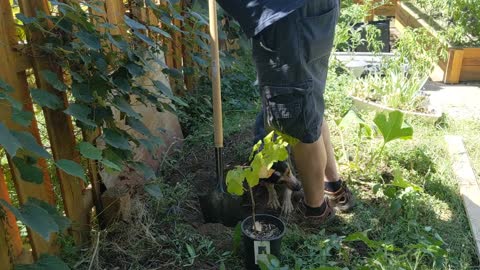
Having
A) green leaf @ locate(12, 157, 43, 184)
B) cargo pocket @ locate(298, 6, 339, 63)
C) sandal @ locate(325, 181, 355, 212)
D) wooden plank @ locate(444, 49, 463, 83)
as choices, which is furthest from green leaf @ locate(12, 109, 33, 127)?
wooden plank @ locate(444, 49, 463, 83)

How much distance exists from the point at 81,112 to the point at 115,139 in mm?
190

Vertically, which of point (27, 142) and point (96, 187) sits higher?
point (27, 142)

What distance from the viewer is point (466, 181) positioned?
2.76 meters

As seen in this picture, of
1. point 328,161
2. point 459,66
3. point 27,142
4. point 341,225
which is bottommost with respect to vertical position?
point 341,225

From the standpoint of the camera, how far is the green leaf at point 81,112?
1.56 m

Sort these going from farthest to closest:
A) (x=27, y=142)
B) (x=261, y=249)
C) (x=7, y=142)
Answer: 1. (x=261, y=249)
2. (x=27, y=142)
3. (x=7, y=142)

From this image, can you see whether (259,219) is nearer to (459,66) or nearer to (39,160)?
(39,160)

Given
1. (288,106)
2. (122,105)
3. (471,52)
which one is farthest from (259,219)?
(471,52)

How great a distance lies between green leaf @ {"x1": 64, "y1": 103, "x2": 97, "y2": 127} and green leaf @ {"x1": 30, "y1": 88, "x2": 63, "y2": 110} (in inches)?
2.0

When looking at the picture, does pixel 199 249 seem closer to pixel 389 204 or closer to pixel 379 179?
pixel 389 204

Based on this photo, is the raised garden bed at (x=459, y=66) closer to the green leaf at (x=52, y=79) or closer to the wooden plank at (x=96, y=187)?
the wooden plank at (x=96, y=187)

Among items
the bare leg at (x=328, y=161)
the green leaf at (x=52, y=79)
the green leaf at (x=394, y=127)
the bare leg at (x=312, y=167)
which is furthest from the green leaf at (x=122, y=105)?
the green leaf at (x=394, y=127)

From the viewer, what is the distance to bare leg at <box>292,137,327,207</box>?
2.13m

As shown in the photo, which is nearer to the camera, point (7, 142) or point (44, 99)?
point (7, 142)
